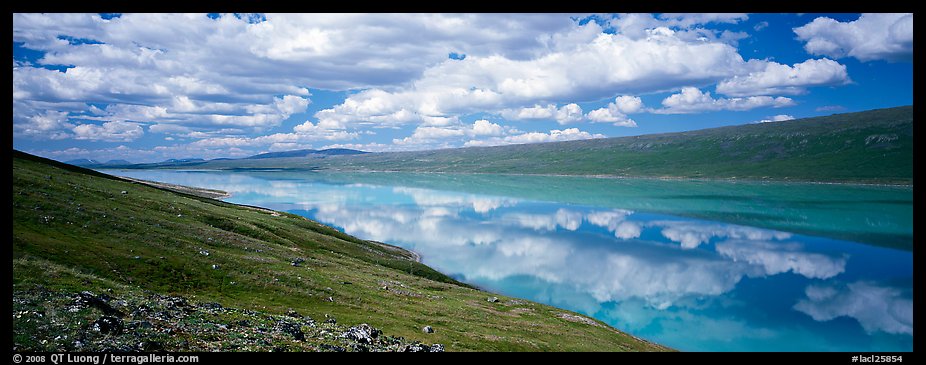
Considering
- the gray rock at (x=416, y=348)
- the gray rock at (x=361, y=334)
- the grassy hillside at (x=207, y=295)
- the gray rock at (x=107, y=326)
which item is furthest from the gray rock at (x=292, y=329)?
the gray rock at (x=107, y=326)

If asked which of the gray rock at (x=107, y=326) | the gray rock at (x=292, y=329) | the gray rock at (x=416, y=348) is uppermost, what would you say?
the gray rock at (x=107, y=326)

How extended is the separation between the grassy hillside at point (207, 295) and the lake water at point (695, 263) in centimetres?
1517

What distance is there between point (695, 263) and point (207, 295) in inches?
3116

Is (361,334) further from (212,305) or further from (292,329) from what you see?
(212,305)

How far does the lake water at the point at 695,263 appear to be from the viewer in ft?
173

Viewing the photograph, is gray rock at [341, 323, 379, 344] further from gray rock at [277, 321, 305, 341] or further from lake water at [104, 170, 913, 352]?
lake water at [104, 170, 913, 352]

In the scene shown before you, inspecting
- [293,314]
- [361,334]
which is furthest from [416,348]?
[293,314]

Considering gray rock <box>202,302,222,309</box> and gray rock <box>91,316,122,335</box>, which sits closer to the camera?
gray rock <box>91,316,122,335</box>

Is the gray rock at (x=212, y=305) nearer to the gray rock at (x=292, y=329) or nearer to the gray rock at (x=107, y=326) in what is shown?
the gray rock at (x=292, y=329)

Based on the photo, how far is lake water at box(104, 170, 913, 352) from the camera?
5272cm

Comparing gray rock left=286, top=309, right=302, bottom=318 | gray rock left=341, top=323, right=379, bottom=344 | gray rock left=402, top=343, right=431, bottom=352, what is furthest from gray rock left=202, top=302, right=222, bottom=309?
gray rock left=402, top=343, right=431, bottom=352

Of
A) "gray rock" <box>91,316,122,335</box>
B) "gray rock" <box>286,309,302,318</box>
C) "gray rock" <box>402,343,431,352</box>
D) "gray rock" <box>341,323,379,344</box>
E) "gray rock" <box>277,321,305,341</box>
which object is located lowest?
"gray rock" <box>402,343,431,352</box>

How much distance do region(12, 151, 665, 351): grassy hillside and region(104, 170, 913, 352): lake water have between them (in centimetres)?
1517

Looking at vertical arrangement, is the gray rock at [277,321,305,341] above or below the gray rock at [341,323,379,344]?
above
